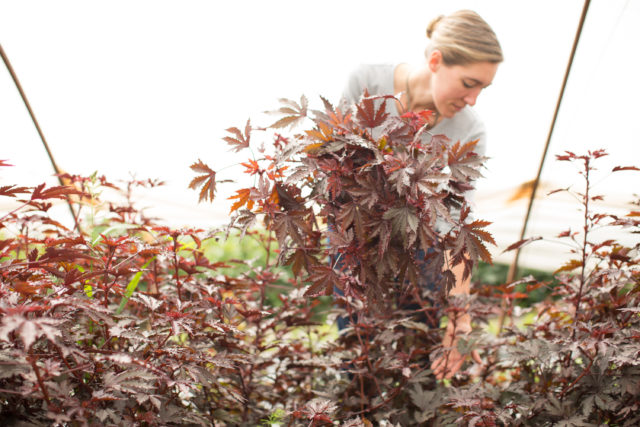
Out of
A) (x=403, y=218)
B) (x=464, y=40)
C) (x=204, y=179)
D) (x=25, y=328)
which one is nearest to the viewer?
(x=25, y=328)

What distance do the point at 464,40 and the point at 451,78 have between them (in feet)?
0.52

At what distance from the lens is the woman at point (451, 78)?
1.97 meters

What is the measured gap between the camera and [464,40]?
1969 millimetres

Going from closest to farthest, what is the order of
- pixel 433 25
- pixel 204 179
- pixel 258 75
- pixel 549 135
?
pixel 204 179 < pixel 433 25 < pixel 549 135 < pixel 258 75

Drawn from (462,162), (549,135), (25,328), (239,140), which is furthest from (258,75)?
(25,328)

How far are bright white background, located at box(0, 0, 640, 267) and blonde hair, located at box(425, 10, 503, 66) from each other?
0.99 ft

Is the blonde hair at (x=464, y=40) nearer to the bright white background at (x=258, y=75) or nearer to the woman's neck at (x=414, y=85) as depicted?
the woman's neck at (x=414, y=85)

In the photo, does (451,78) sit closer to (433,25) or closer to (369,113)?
(433,25)

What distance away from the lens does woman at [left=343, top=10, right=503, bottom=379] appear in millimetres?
1972

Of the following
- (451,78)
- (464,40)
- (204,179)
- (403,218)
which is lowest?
(403,218)

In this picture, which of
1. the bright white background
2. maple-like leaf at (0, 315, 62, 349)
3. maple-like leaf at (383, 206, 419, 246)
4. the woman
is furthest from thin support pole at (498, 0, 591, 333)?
maple-like leaf at (0, 315, 62, 349)

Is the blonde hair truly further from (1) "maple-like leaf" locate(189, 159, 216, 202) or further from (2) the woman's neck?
(1) "maple-like leaf" locate(189, 159, 216, 202)

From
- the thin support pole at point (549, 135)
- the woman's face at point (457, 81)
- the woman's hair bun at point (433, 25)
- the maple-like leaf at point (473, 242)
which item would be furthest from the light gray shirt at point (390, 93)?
the maple-like leaf at point (473, 242)

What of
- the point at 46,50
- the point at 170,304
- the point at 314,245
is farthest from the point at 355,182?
the point at 46,50
